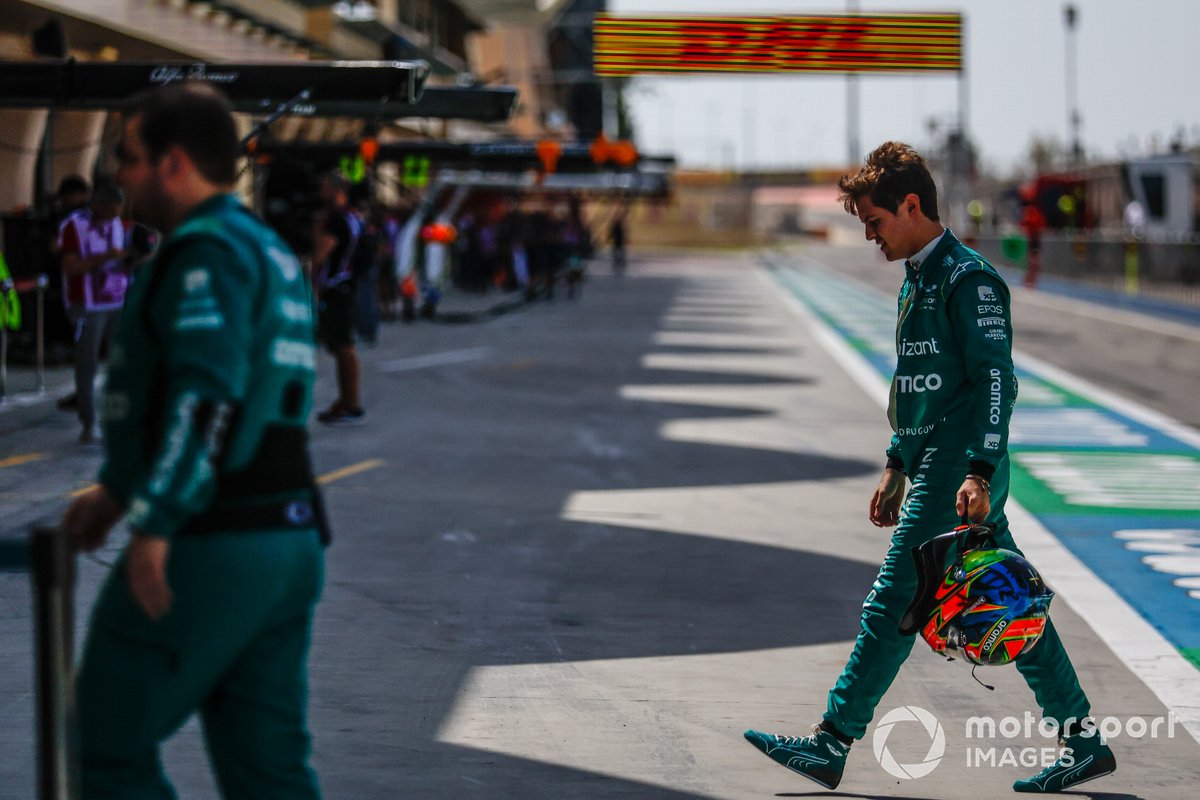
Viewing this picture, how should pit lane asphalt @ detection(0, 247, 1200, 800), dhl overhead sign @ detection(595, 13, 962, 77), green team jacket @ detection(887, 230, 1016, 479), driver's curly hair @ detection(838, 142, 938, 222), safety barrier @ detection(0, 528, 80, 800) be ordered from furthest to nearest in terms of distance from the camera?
dhl overhead sign @ detection(595, 13, 962, 77) → pit lane asphalt @ detection(0, 247, 1200, 800) → driver's curly hair @ detection(838, 142, 938, 222) → green team jacket @ detection(887, 230, 1016, 479) → safety barrier @ detection(0, 528, 80, 800)

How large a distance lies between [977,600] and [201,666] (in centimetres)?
A: 232

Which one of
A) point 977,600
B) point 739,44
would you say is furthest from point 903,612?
point 739,44

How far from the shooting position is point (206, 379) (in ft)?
10.9

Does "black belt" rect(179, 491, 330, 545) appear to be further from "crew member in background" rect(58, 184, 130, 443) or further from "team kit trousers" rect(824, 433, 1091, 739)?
"crew member in background" rect(58, 184, 130, 443)

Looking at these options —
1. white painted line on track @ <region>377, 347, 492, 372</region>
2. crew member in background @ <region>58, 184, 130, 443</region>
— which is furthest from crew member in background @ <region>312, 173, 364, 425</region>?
white painted line on track @ <region>377, 347, 492, 372</region>

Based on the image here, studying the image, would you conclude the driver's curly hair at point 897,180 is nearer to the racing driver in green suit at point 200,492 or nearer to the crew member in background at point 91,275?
the racing driver in green suit at point 200,492

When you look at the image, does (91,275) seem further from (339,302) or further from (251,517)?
(251,517)

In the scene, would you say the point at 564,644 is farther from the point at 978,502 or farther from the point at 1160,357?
the point at 1160,357

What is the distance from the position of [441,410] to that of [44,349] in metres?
5.28

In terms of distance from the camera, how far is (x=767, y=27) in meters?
27.2
